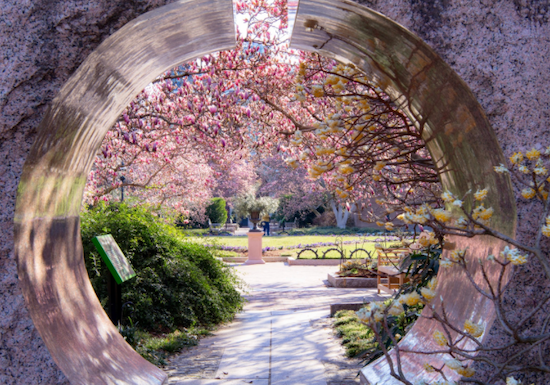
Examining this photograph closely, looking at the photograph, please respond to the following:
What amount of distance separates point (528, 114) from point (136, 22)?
2.15m

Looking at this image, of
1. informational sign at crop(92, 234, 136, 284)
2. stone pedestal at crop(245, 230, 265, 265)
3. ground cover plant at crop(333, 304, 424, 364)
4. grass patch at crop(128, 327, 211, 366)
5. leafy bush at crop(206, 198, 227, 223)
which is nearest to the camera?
ground cover plant at crop(333, 304, 424, 364)

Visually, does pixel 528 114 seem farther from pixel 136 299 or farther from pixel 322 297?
pixel 322 297

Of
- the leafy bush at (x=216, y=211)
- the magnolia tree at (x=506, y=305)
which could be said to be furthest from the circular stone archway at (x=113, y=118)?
the leafy bush at (x=216, y=211)

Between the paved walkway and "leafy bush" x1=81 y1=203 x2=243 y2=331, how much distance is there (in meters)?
0.48

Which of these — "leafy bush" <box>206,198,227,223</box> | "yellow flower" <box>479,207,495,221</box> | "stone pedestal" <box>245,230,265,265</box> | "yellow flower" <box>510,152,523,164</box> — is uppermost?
"leafy bush" <box>206,198,227,223</box>

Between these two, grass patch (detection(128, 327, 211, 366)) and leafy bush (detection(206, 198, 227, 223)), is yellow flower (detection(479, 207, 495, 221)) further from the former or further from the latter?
leafy bush (detection(206, 198, 227, 223))

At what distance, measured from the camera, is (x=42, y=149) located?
2621 millimetres

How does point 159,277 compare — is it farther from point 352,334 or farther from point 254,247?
point 254,247

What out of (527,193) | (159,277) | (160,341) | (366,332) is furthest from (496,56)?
(159,277)

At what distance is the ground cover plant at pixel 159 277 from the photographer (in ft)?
21.7

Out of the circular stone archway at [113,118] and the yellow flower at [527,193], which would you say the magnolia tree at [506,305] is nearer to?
the yellow flower at [527,193]

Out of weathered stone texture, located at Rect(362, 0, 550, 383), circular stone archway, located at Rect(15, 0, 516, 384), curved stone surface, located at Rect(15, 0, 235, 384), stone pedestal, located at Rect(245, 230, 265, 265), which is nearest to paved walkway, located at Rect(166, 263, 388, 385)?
circular stone archway, located at Rect(15, 0, 516, 384)

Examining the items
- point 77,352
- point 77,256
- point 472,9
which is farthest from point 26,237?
point 472,9

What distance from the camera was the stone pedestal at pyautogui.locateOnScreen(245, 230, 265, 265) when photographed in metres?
17.2
